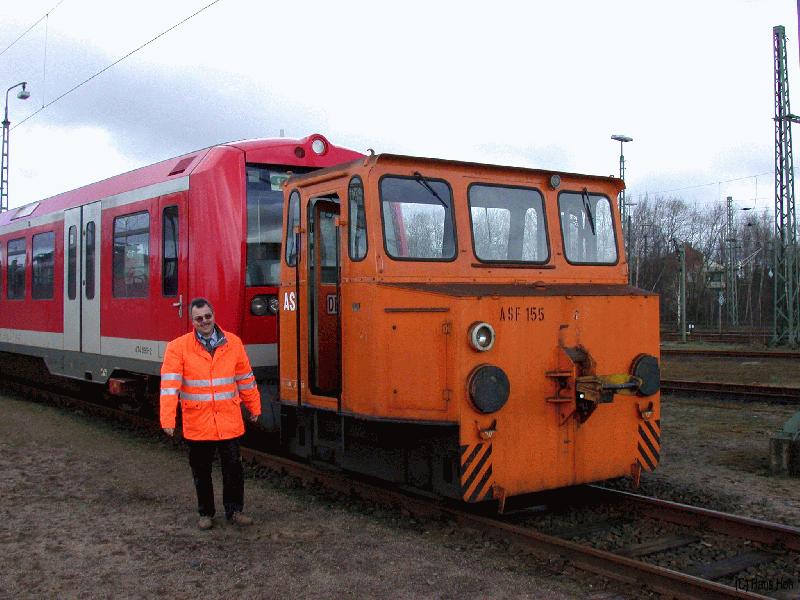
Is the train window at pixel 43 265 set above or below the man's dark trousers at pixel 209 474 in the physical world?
above

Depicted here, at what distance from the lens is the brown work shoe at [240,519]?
6242 mm

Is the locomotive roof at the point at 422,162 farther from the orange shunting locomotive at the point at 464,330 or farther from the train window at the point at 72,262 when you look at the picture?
the train window at the point at 72,262

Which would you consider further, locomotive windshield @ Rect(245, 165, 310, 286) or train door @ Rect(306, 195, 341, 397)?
locomotive windshield @ Rect(245, 165, 310, 286)

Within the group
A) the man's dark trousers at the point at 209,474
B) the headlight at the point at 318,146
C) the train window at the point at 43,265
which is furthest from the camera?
the train window at the point at 43,265

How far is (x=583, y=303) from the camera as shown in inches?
242

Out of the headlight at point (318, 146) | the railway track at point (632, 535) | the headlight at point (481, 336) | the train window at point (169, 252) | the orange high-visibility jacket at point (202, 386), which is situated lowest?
the railway track at point (632, 535)

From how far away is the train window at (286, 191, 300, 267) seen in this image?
283 inches

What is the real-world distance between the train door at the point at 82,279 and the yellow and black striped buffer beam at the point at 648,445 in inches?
283

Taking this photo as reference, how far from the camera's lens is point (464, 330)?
5.57 metres

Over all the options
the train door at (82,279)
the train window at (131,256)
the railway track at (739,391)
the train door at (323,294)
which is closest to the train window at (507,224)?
the train door at (323,294)

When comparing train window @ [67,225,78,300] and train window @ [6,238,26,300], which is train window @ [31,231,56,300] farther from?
train window @ [67,225,78,300]

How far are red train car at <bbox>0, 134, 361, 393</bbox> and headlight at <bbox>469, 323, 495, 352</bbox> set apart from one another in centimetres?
327

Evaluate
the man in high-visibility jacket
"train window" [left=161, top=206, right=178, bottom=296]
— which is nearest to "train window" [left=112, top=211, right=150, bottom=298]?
"train window" [left=161, top=206, right=178, bottom=296]

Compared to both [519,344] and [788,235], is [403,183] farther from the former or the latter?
[788,235]
